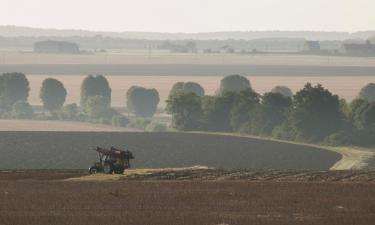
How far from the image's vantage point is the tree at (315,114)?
552 ft

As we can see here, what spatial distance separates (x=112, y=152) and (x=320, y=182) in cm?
1560

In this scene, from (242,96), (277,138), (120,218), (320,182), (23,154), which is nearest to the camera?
(120,218)

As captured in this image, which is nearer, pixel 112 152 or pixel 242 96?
pixel 112 152

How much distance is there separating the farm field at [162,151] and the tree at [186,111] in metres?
16.6

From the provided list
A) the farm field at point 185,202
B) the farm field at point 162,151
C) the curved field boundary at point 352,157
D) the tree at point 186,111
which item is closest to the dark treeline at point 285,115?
the tree at point 186,111

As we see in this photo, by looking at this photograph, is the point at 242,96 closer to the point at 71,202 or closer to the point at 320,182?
the point at 320,182

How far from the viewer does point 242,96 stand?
18212 cm

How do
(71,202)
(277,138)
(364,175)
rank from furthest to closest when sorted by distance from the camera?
(277,138), (364,175), (71,202)

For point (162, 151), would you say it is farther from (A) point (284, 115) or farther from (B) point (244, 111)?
(B) point (244, 111)

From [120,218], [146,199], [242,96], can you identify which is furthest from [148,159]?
[120,218]

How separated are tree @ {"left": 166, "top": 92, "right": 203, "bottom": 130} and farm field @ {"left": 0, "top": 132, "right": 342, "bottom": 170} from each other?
54.4 ft

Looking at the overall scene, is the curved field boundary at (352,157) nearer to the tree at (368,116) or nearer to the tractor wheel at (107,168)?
the tree at (368,116)

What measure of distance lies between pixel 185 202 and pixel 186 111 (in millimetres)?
114746

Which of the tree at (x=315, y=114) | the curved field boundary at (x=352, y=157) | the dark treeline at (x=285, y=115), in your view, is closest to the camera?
the curved field boundary at (x=352, y=157)
